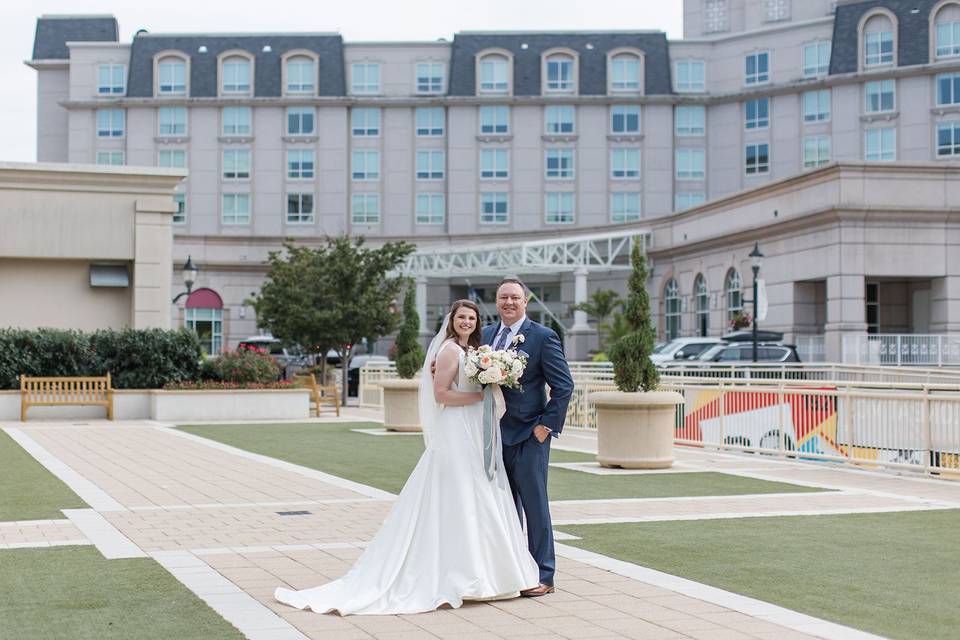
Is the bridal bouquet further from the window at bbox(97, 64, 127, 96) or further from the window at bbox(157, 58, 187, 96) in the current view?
the window at bbox(97, 64, 127, 96)

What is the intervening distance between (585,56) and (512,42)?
4212 mm

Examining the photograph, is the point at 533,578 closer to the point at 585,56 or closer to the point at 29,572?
the point at 29,572

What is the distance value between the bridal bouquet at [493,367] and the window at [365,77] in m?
64.5

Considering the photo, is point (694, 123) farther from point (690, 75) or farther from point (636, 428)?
point (636, 428)

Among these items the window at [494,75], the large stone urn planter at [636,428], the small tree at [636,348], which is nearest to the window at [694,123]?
the window at [494,75]

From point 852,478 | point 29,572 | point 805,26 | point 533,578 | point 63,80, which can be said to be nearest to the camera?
point 533,578

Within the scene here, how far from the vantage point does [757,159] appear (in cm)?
6900

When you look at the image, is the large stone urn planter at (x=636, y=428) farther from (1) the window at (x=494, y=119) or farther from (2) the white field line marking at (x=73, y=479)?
(1) the window at (x=494, y=119)

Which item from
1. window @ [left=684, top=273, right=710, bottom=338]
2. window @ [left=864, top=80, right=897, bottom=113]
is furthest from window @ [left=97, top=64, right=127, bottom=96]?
window @ [left=864, top=80, right=897, bottom=113]

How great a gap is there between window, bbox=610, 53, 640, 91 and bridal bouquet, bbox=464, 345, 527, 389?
210 ft

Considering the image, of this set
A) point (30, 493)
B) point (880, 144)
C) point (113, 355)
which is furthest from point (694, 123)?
point (30, 493)

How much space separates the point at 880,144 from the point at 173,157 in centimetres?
3831

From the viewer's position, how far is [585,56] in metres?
70.6

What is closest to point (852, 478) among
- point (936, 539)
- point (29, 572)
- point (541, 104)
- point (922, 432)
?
point (922, 432)
